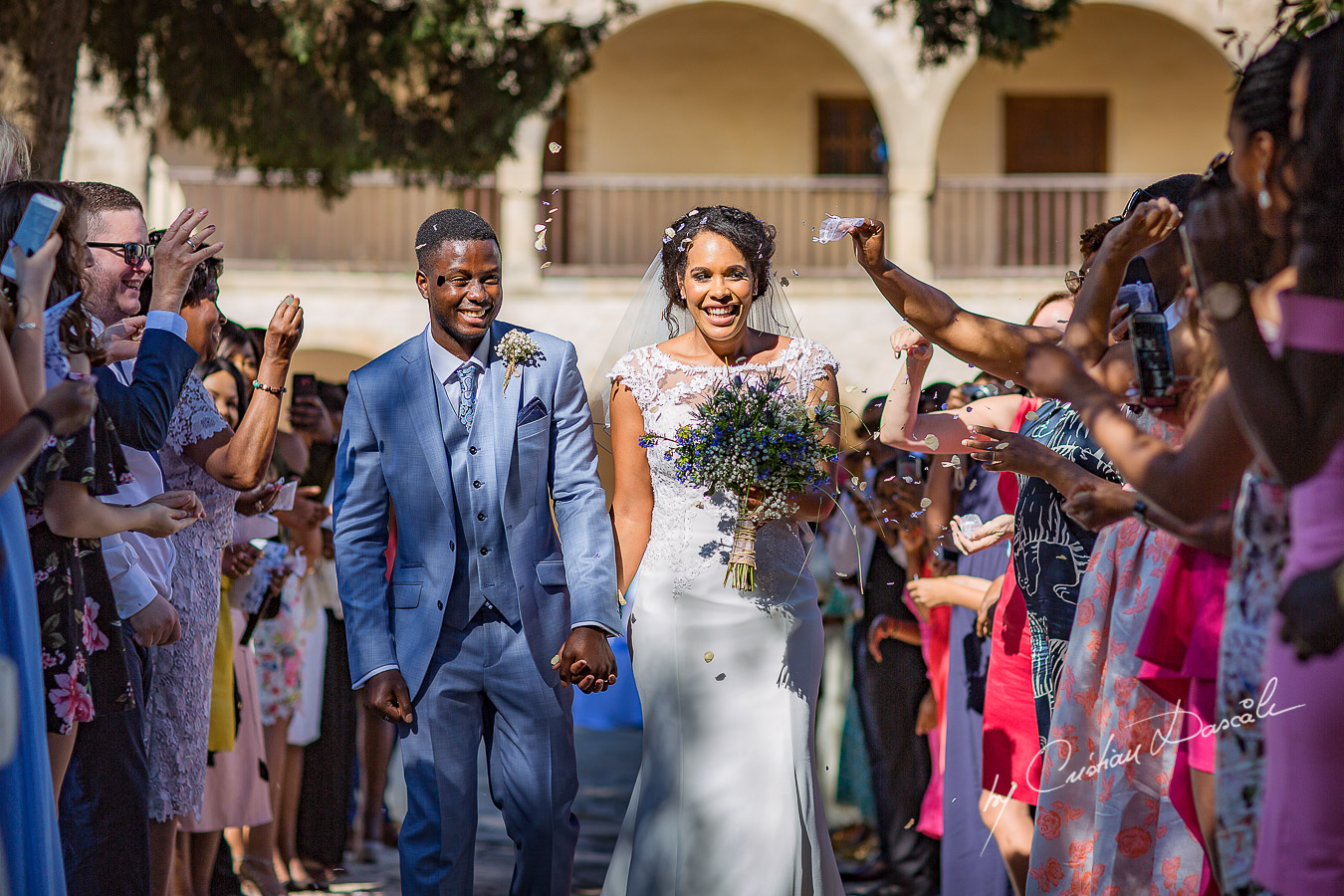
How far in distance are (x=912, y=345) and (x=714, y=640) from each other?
1227 mm

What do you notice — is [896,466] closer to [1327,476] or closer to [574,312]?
[1327,476]

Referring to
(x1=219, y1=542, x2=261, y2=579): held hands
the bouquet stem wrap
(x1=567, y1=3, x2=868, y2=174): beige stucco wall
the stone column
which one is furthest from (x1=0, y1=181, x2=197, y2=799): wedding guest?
(x1=567, y1=3, x2=868, y2=174): beige stucco wall

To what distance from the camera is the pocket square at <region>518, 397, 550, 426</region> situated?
14.4 ft

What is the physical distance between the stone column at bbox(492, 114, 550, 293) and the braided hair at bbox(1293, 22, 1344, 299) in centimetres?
1536

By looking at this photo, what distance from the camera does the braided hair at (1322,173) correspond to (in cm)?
229

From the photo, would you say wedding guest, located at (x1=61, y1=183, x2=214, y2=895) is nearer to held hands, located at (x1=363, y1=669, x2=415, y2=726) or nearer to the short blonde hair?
the short blonde hair

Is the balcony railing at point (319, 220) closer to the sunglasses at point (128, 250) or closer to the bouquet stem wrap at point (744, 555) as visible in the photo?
the sunglasses at point (128, 250)

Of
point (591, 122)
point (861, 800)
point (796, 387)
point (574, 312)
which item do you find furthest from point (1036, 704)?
point (591, 122)

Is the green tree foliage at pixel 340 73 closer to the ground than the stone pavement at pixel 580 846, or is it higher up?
higher up

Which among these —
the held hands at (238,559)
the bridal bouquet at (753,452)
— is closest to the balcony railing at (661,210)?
the held hands at (238,559)

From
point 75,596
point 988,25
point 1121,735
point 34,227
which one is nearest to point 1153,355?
point 1121,735

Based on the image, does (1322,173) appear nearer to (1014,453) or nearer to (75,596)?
(1014,453)

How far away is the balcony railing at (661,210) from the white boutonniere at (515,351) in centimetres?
1378

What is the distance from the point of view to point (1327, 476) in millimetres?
2277
